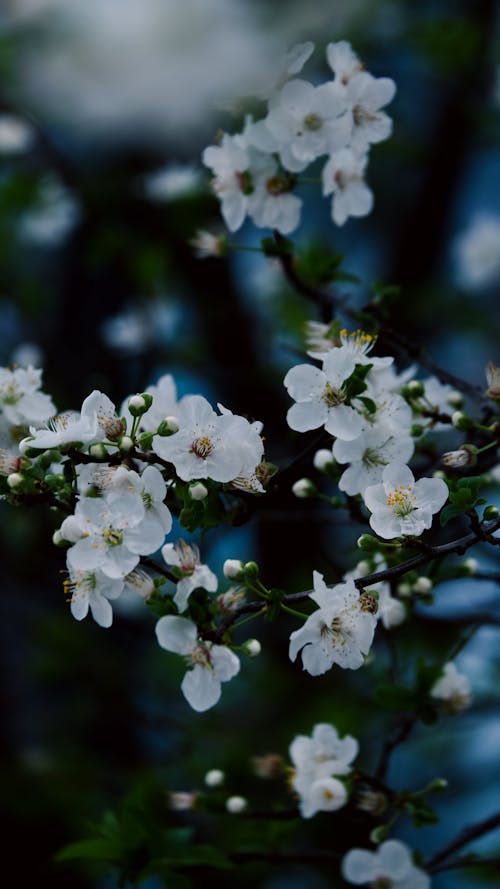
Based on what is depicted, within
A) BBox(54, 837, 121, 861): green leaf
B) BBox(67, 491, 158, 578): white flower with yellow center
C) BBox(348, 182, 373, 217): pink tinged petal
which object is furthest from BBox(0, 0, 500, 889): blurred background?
BBox(67, 491, 158, 578): white flower with yellow center

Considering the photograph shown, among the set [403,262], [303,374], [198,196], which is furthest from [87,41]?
[303,374]

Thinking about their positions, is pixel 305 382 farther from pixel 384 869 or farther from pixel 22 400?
pixel 384 869

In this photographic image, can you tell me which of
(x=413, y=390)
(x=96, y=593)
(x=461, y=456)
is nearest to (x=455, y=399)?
(x=413, y=390)

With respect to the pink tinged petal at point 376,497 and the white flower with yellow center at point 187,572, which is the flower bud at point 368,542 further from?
the white flower with yellow center at point 187,572

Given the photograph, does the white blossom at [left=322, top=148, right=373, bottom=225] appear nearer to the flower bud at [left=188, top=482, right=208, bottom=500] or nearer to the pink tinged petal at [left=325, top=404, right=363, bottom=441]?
the pink tinged petal at [left=325, top=404, right=363, bottom=441]

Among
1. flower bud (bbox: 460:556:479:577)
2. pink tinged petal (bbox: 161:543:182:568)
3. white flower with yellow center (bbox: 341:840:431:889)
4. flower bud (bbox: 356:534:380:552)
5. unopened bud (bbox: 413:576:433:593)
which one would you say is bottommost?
white flower with yellow center (bbox: 341:840:431:889)

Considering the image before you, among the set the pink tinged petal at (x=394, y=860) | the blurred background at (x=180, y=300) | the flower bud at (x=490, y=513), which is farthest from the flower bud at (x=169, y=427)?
the blurred background at (x=180, y=300)
